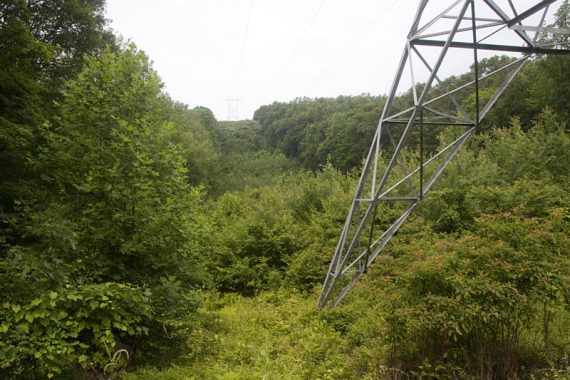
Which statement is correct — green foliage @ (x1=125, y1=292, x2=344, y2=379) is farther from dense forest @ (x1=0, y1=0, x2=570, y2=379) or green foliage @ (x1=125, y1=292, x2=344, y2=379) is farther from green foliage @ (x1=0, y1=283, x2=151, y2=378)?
green foliage @ (x1=0, y1=283, x2=151, y2=378)

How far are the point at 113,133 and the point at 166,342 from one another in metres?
4.14

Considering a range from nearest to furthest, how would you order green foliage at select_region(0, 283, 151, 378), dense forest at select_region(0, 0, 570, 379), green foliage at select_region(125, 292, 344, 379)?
green foliage at select_region(0, 283, 151, 378), dense forest at select_region(0, 0, 570, 379), green foliage at select_region(125, 292, 344, 379)

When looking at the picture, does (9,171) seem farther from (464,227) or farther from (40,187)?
(464,227)

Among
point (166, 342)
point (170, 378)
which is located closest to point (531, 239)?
point (170, 378)

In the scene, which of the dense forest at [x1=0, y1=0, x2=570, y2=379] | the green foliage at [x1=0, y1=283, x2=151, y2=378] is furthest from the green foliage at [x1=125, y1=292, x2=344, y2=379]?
the green foliage at [x1=0, y1=283, x2=151, y2=378]

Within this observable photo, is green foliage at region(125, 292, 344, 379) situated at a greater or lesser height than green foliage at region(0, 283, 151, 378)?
lesser

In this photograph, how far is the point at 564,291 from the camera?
4688mm

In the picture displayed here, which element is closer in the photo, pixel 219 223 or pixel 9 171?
pixel 9 171

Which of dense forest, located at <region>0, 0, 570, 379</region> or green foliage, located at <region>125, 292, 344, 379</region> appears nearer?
dense forest, located at <region>0, 0, 570, 379</region>

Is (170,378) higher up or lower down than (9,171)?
lower down

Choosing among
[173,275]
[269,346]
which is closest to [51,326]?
[173,275]

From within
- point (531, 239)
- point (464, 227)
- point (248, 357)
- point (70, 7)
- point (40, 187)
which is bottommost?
point (248, 357)

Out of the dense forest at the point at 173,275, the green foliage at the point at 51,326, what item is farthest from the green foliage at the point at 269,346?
the green foliage at the point at 51,326

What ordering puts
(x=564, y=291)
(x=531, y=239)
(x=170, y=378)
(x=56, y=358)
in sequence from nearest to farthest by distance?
(x=56, y=358) < (x=564, y=291) < (x=531, y=239) < (x=170, y=378)
